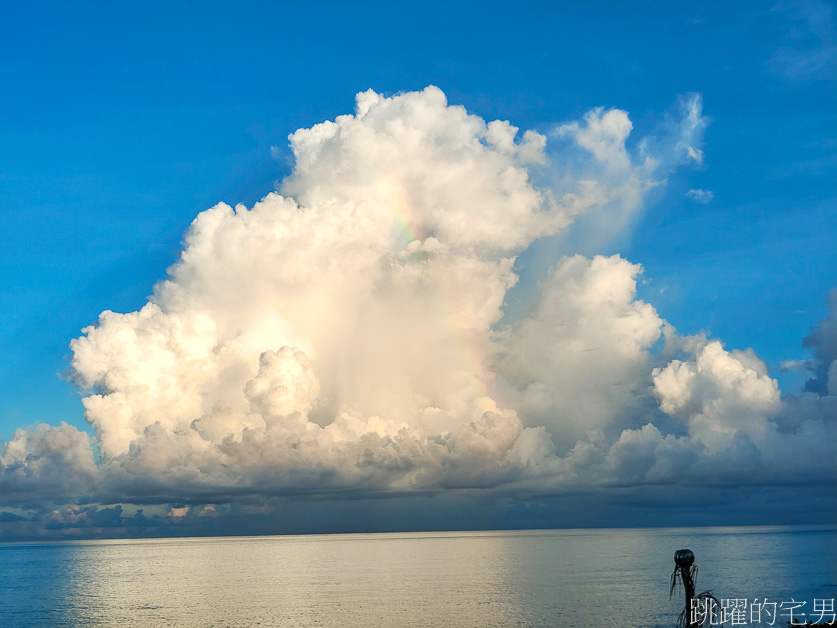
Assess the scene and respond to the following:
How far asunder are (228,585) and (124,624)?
3086 inches

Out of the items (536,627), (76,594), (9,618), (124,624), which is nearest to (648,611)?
(536,627)

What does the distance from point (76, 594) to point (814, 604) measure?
162438 millimetres

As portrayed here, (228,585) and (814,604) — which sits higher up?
(814,604)

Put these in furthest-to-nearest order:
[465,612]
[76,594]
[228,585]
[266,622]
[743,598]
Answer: [228,585]
[76,594]
[743,598]
[465,612]
[266,622]

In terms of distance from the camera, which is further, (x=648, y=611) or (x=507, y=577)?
(x=507, y=577)

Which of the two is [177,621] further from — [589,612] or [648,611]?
[648,611]

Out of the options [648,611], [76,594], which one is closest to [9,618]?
[76,594]

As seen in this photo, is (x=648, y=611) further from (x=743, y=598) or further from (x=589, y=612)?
(x=743, y=598)

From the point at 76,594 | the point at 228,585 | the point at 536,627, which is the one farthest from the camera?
the point at 228,585

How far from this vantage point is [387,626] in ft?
338

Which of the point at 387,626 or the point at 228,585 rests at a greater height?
the point at 387,626

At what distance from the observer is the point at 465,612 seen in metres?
117

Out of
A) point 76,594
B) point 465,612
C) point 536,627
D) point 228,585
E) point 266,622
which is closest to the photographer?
point 536,627

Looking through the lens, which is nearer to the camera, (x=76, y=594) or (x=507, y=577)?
(x=76, y=594)
